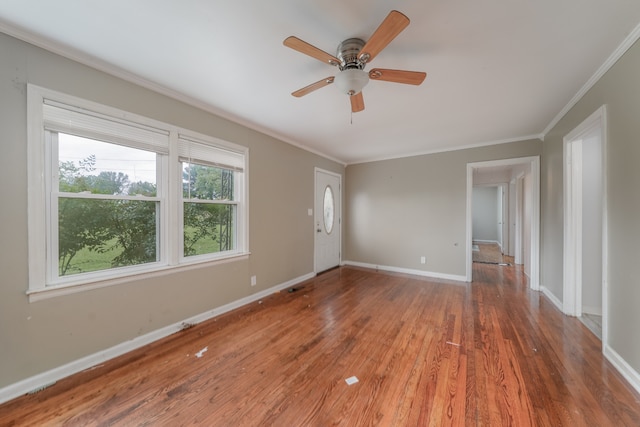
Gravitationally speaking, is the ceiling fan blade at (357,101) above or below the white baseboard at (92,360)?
above

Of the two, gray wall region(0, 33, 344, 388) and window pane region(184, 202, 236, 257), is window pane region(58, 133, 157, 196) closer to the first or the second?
gray wall region(0, 33, 344, 388)

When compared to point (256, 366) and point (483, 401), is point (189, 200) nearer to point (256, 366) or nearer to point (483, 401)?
point (256, 366)

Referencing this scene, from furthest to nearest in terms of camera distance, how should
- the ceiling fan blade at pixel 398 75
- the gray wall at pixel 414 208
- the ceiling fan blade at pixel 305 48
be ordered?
the gray wall at pixel 414 208 → the ceiling fan blade at pixel 398 75 → the ceiling fan blade at pixel 305 48

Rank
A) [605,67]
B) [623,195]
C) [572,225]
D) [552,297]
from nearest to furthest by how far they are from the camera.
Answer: [623,195], [605,67], [572,225], [552,297]

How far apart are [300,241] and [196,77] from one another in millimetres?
2774

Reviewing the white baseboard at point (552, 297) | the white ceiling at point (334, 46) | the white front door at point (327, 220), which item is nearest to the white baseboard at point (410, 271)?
the white front door at point (327, 220)

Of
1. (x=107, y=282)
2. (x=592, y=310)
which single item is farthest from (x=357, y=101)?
(x=592, y=310)

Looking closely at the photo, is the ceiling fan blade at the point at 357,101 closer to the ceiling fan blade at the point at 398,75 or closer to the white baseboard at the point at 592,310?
the ceiling fan blade at the point at 398,75

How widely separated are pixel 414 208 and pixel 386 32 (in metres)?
3.80

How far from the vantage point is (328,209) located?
5.02m

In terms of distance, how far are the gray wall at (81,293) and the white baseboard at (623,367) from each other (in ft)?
11.5

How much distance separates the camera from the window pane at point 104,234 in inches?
72.3

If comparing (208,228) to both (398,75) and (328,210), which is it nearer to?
(398,75)

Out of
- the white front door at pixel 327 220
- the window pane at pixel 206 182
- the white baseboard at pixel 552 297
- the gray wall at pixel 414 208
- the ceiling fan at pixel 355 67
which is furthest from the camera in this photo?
the white front door at pixel 327 220
